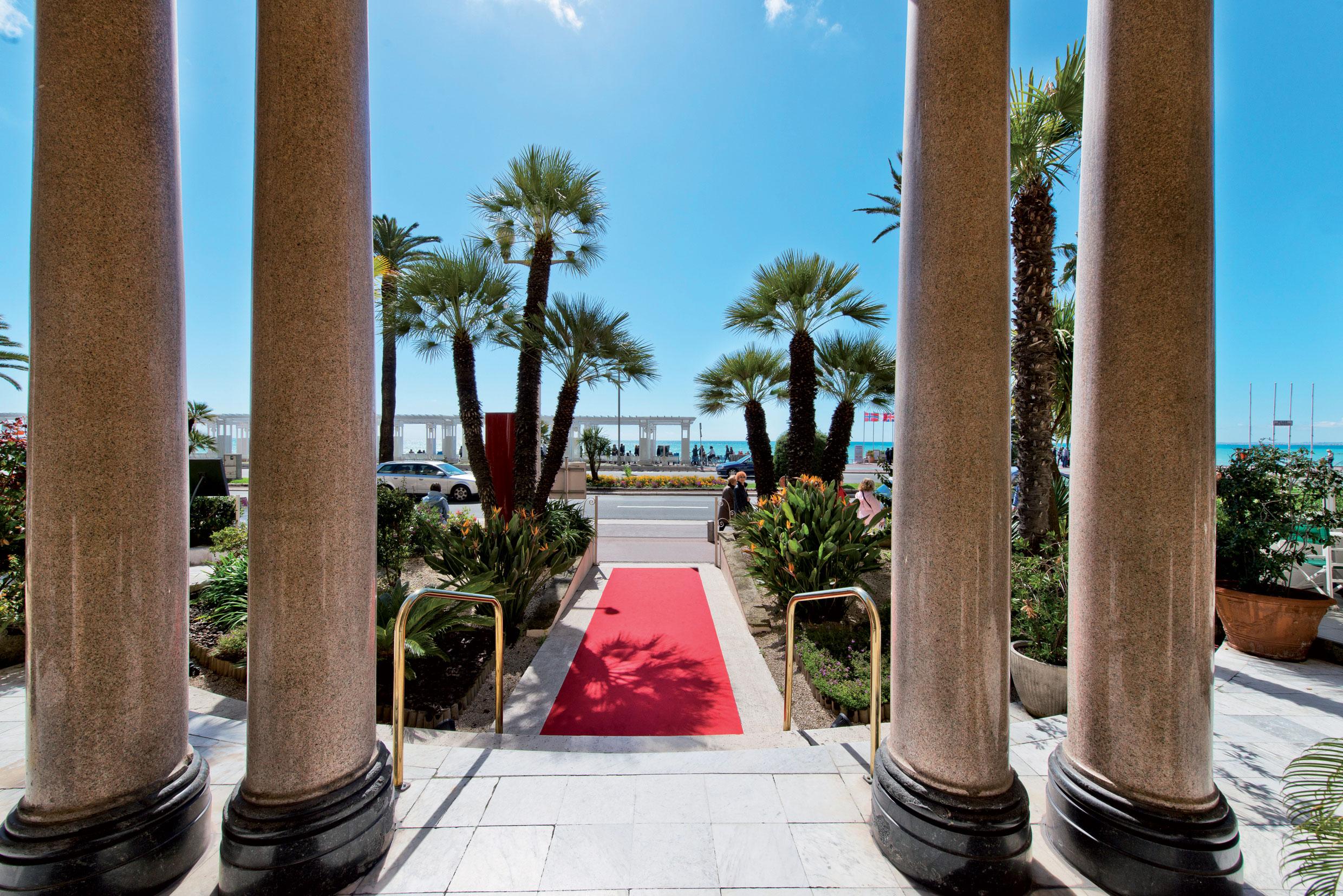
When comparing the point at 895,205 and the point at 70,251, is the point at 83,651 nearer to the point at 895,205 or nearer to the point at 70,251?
the point at 70,251

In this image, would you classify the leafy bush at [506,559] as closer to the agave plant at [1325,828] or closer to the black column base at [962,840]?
the black column base at [962,840]

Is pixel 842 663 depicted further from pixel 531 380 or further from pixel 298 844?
pixel 531 380

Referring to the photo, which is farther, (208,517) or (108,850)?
(208,517)

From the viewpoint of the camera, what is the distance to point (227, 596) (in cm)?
589

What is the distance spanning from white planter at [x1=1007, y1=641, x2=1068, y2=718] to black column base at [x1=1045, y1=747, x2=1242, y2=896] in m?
1.71

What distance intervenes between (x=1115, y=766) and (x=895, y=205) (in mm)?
9681

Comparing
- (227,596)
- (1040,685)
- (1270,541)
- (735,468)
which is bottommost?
(1040,685)

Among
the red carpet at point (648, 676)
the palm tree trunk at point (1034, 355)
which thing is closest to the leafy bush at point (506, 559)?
the red carpet at point (648, 676)

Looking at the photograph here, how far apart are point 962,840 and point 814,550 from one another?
4461 mm

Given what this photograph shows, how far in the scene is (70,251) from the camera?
7.22 ft

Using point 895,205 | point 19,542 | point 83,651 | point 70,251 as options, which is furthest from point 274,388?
point 895,205

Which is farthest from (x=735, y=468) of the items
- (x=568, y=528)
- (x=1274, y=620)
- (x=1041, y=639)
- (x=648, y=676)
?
(x=1041, y=639)

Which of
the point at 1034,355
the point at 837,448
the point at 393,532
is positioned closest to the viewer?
the point at 1034,355

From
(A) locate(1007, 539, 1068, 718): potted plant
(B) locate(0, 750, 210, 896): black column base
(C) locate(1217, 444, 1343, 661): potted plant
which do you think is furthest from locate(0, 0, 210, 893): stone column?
(C) locate(1217, 444, 1343, 661): potted plant
